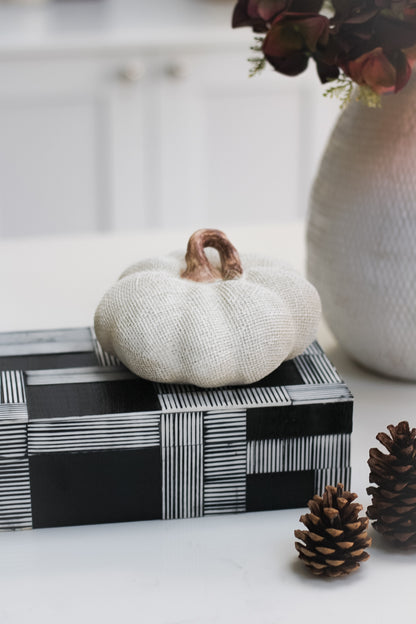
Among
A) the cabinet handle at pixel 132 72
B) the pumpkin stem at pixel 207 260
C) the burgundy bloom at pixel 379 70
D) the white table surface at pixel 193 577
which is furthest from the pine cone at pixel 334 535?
the cabinet handle at pixel 132 72

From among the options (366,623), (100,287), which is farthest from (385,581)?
(100,287)

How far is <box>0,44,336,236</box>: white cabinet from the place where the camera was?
7.11ft

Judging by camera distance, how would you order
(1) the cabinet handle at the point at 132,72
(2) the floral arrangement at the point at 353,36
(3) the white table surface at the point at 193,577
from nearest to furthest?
(3) the white table surface at the point at 193,577 < (2) the floral arrangement at the point at 353,36 < (1) the cabinet handle at the point at 132,72

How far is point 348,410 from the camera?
653 mm

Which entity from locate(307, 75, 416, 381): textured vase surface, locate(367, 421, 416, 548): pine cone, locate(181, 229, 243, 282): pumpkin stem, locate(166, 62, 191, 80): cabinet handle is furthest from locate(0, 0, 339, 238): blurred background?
locate(367, 421, 416, 548): pine cone

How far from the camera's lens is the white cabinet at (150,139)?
217cm

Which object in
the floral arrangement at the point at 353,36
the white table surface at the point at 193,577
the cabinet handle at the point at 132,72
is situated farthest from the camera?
the cabinet handle at the point at 132,72

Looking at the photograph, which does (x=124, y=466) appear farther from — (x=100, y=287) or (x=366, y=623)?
(x=100, y=287)

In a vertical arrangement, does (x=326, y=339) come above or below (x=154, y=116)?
below

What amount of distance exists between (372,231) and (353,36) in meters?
0.17

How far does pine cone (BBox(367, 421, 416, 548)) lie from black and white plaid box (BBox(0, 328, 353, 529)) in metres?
0.05

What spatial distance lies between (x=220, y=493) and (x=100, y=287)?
0.51m

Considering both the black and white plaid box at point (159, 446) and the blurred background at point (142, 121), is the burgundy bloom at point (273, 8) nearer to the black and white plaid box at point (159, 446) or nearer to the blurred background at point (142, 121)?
the black and white plaid box at point (159, 446)

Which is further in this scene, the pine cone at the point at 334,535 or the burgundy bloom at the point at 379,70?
the burgundy bloom at the point at 379,70
